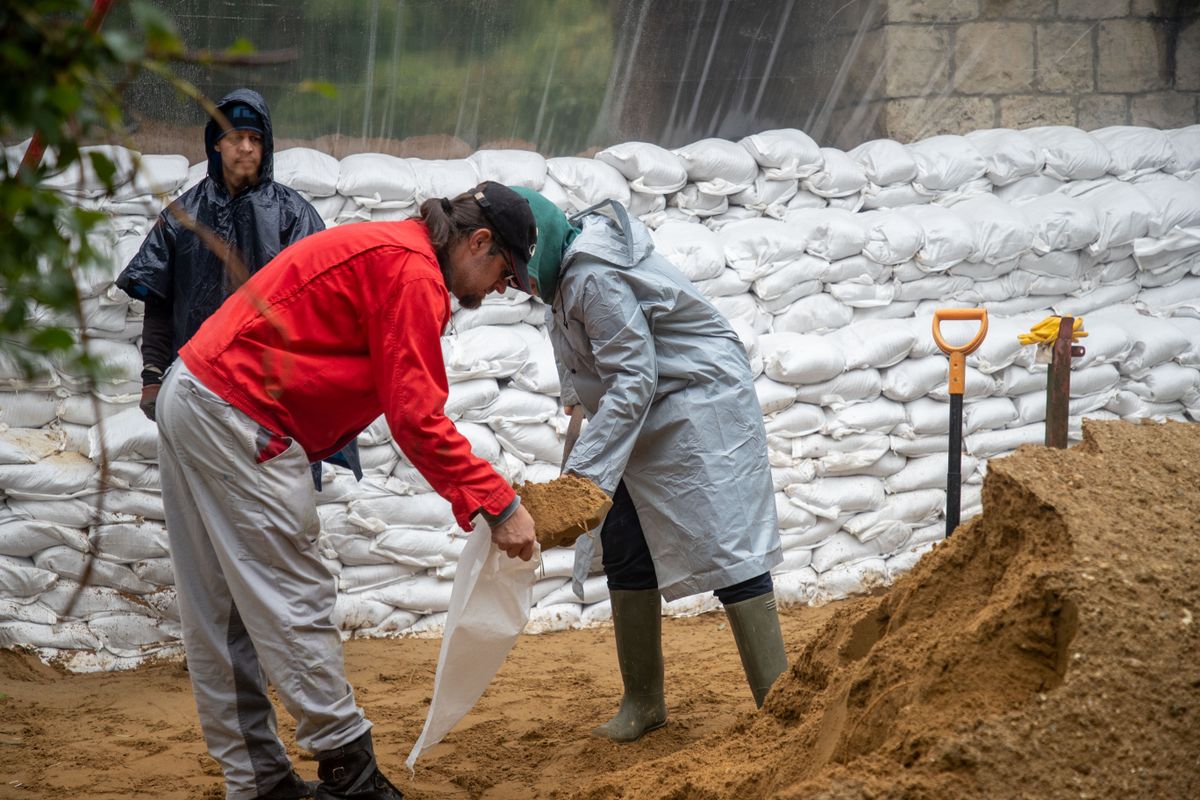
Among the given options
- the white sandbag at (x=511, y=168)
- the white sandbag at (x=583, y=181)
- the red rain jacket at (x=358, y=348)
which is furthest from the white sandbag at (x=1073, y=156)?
the red rain jacket at (x=358, y=348)

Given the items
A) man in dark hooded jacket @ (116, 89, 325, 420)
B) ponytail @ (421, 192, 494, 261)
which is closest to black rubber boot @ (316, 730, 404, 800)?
ponytail @ (421, 192, 494, 261)

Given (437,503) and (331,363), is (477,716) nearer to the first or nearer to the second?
(437,503)

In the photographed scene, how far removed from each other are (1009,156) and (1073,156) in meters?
0.29

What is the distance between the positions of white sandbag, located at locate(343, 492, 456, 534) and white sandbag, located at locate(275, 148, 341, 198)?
1.03 meters

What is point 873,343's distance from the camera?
413 cm

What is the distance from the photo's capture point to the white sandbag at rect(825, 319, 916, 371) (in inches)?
162

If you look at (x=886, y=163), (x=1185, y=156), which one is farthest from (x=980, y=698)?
(x=1185, y=156)

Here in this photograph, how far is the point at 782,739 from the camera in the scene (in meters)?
1.97

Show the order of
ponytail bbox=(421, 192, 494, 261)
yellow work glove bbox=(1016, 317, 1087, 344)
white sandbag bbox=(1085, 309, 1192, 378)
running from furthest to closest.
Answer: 1. white sandbag bbox=(1085, 309, 1192, 378)
2. yellow work glove bbox=(1016, 317, 1087, 344)
3. ponytail bbox=(421, 192, 494, 261)

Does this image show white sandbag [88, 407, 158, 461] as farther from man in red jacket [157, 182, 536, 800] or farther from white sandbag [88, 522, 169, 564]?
man in red jacket [157, 182, 536, 800]

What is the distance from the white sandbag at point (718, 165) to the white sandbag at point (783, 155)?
0.05 metres

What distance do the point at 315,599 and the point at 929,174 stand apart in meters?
3.28

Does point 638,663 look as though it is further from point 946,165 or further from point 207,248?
point 946,165

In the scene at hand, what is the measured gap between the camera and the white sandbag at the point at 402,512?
358 centimetres
